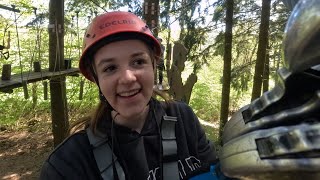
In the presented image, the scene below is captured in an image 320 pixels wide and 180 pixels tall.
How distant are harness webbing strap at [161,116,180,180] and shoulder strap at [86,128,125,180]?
0.71ft

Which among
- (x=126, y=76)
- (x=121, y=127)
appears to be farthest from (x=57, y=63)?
(x=126, y=76)

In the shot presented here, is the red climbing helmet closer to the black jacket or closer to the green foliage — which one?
the black jacket

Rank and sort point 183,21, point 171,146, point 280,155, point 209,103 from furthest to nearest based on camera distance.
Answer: point 209,103 < point 183,21 < point 171,146 < point 280,155

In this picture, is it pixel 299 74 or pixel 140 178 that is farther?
pixel 140 178

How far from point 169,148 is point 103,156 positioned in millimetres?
313

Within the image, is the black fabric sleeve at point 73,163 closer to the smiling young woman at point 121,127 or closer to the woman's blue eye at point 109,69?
the smiling young woman at point 121,127

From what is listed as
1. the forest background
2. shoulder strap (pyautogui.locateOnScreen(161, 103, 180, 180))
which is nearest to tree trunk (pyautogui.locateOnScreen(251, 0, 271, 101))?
the forest background

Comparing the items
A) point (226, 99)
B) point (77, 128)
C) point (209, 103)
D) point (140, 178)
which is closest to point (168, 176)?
point (140, 178)

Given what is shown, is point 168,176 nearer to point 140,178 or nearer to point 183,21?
point 140,178

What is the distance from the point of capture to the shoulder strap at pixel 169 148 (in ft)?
4.66

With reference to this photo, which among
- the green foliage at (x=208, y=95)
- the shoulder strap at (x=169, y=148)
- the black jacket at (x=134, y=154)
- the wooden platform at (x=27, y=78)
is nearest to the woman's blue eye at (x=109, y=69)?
the black jacket at (x=134, y=154)

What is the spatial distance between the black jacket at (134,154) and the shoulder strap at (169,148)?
29 mm

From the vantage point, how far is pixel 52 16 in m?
7.14

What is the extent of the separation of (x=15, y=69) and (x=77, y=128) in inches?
390
